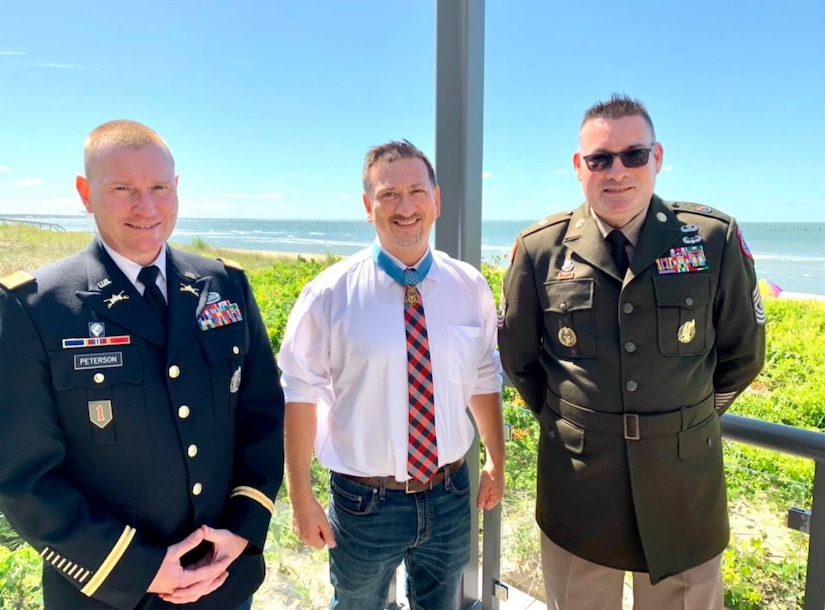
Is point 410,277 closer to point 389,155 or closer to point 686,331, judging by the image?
point 389,155

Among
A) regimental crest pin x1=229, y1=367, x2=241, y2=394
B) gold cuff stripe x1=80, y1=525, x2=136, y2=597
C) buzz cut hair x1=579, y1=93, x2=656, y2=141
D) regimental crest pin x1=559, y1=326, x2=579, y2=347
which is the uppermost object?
buzz cut hair x1=579, y1=93, x2=656, y2=141

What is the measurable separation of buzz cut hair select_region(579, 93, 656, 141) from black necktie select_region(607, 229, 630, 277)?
0.31 metres

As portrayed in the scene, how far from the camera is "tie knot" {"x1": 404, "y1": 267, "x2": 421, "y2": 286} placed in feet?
5.21

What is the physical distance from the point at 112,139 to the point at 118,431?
647 millimetres

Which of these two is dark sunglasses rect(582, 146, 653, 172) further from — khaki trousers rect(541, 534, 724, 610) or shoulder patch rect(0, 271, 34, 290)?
shoulder patch rect(0, 271, 34, 290)

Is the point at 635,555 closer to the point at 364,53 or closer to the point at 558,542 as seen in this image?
the point at 558,542

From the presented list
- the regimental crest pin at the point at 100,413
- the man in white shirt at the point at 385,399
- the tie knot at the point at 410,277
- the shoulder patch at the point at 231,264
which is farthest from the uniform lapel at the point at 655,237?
the regimental crest pin at the point at 100,413

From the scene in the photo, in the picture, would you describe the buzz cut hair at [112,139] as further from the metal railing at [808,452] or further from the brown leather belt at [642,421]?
the metal railing at [808,452]

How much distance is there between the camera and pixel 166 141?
4.16 ft

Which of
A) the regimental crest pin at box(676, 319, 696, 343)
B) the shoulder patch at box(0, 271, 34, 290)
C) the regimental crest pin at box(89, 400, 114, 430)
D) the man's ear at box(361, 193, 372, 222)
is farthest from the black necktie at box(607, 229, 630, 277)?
the shoulder patch at box(0, 271, 34, 290)

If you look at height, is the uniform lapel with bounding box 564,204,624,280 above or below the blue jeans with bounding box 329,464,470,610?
above

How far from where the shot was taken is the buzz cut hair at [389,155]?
1587mm

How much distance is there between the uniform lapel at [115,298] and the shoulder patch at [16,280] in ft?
0.33

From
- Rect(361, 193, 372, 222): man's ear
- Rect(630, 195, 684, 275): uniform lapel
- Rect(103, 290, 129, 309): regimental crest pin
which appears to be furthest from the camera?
Rect(361, 193, 372, 222): man's ear
